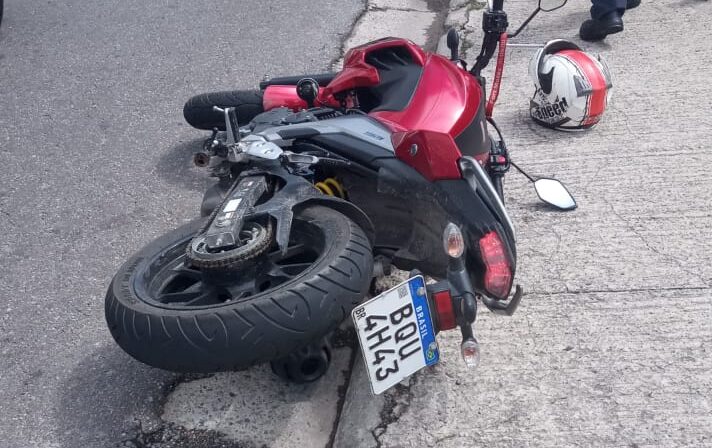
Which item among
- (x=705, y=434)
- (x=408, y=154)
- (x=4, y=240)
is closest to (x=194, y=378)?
(x=408, y=154)

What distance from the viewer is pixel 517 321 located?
282 cm

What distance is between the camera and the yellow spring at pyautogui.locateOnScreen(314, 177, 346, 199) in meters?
2.90

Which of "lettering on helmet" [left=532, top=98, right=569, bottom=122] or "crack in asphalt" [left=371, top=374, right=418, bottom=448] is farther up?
"crack in asphalt" [left=371, top=374, right=418, bottom=448]

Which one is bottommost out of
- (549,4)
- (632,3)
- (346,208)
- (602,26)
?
(632,3)

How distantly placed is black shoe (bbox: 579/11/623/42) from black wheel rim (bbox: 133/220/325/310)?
12.2ft

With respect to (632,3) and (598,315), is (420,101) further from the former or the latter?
(632,3)

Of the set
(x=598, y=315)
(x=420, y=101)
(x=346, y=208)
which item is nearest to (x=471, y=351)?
(x=346, y=208)

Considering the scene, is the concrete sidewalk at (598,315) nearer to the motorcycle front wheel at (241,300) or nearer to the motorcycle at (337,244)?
the motorcycle at (337,244)

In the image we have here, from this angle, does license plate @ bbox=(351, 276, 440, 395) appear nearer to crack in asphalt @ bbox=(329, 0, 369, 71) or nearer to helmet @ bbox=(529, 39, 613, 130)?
helmet @ bbox=(529, 39, 613, 130)

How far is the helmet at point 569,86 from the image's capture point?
412cm

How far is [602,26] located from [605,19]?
5cm

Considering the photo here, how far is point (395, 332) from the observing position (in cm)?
227

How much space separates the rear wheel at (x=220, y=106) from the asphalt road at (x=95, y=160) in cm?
25

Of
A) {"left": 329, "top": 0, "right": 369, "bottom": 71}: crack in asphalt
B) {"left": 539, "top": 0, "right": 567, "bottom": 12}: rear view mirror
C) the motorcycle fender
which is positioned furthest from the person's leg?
the motorcycle fender
